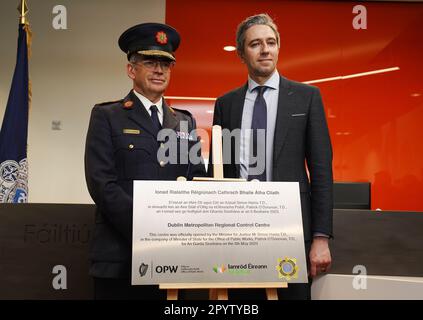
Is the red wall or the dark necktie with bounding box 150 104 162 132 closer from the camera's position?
the dark necktie with bounding box 150 104 162 132

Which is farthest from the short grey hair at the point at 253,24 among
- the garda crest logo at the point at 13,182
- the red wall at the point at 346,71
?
the red wall at the point at 346,71

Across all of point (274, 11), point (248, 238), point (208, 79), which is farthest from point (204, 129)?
point (248, 238)

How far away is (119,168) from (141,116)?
258mm

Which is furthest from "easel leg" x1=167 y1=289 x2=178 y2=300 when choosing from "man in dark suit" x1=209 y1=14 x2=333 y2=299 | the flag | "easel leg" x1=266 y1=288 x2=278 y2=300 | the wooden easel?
the flag

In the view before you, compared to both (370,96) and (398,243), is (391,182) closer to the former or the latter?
(370,96)

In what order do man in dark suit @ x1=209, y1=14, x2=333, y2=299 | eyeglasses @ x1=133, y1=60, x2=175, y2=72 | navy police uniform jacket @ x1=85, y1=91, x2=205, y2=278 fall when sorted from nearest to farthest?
navy police uniform jacket @ x1=85, y1=91, x2=205, y2=278, man in dark suit @ x1=209, y1=14, x2=333, y2=299, eyeglasses @ x1=133, y1=60, x2=175, y2=72

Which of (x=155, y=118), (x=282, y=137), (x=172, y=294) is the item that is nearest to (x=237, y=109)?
(x=282, y=137)

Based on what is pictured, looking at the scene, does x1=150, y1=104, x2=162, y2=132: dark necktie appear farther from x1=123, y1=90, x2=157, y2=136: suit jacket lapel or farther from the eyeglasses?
the eyeglasses

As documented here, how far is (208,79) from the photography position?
5.03 metres

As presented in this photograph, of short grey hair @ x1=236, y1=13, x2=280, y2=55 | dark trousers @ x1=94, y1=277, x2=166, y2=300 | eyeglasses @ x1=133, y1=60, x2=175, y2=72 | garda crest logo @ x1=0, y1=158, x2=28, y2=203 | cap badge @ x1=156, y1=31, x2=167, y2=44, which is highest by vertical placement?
short grey hair @ x1=236, y1=13, x2=280, y2=55

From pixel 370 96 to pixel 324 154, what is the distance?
331 centimetres

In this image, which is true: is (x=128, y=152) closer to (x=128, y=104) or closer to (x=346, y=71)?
(x=128, y=104)

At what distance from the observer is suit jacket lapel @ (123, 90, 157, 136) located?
6.71 feet

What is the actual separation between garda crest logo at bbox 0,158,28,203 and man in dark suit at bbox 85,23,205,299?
1.42 m
